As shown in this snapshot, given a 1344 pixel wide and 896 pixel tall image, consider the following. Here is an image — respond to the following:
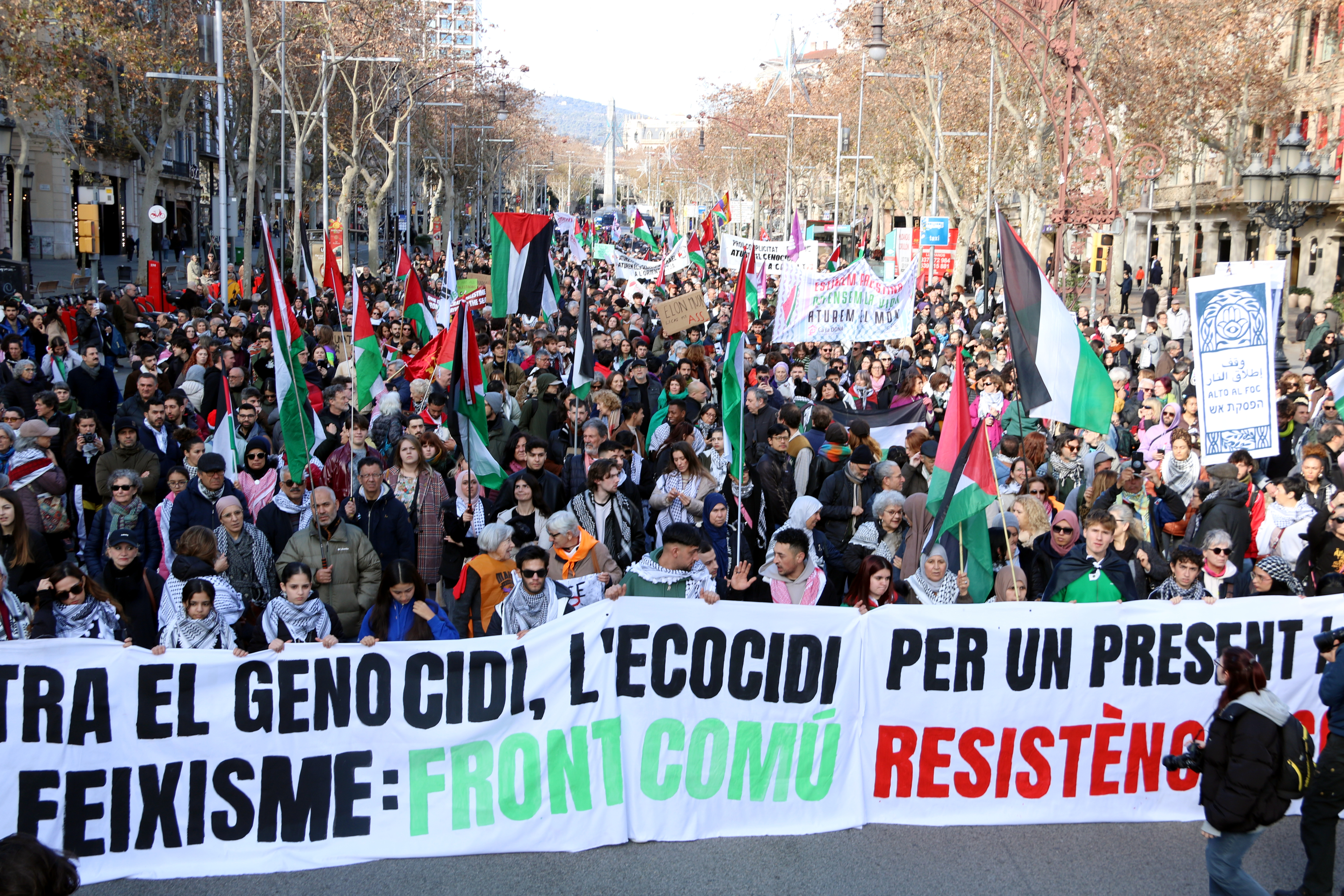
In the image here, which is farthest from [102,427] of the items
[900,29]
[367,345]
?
[900,29]

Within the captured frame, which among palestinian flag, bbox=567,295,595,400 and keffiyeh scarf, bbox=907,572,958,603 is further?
palestinian flag, bbox=567,295,595,400

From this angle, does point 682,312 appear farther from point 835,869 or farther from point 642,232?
point 642,232

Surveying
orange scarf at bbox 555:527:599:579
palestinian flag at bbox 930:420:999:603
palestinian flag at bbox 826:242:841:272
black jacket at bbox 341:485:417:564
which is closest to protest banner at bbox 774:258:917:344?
black jacket at bbox 341:485:417:564

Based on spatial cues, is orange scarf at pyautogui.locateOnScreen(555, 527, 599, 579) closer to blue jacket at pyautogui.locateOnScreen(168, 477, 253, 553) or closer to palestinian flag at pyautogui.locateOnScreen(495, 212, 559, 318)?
blue jacket at pyautogui.locateOnScreen(168, 477, 253, 553)

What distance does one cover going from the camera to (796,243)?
26.3 metres

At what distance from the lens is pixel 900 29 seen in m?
33.4

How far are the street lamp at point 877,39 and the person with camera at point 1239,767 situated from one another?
22.1m

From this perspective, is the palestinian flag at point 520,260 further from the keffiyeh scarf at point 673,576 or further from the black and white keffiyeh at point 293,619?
the black and white keffiyeh at point 293,619

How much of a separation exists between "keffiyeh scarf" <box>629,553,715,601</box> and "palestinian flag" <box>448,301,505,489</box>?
89.9 inches

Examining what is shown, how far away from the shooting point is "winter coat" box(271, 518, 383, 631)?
22.4ft

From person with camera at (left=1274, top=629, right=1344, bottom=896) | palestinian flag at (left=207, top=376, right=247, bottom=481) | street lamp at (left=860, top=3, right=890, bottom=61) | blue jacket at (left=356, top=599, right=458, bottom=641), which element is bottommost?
person with camera at (left=1274, top=629, right=1344, bottom=896)

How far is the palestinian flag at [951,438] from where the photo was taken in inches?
267

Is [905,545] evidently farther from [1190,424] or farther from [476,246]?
[476,246]

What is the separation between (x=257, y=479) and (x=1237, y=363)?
20.2ft
